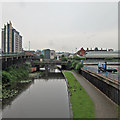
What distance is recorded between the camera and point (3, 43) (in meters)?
100

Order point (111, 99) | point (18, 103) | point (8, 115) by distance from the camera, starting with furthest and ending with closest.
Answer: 1. point (18, 103)
2. point (111, 99)
3. point (8, 115)

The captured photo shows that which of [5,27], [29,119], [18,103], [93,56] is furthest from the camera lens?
[5,27]

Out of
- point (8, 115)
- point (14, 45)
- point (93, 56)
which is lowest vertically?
point (8, 115)

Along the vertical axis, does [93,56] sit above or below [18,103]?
above

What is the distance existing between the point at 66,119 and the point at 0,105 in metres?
10.1

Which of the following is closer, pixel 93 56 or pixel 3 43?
pixel 93 56

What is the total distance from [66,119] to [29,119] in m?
3.96

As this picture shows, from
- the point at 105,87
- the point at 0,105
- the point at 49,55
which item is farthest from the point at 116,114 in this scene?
the point at 49,55

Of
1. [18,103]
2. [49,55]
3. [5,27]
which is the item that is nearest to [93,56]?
[18,103]

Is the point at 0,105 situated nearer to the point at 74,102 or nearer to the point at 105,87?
the point at 74,102

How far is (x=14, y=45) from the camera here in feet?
349

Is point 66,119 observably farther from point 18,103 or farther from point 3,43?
point 3,43

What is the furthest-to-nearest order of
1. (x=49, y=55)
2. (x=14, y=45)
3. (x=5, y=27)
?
(x=49, y=55), (x=14, y=45), (x=5, y=27)

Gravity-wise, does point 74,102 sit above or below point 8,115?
above
